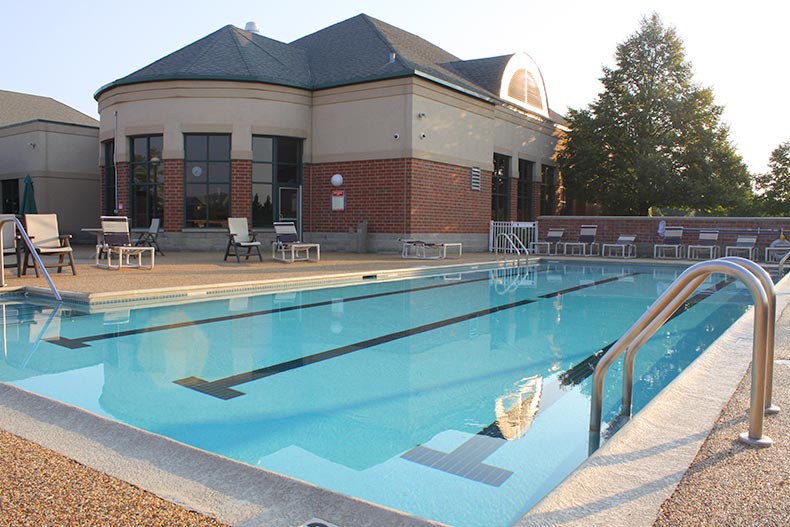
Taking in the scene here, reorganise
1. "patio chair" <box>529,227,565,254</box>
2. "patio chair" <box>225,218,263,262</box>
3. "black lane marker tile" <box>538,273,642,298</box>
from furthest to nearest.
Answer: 1. "patio chair" <box>529,227,565,254</box>
2. "patio chair" <box>225,218,263,262</box>
3. "black lane marker tile" <box>538,273,642,298</box>

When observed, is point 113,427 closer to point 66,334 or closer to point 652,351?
point 66,334

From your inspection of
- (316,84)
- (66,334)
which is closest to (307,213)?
(316,84)

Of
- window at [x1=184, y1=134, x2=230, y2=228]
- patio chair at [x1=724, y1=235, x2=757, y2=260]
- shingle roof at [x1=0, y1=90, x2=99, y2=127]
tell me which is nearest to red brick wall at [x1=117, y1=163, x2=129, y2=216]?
window at [x1=184, y1=134, x2=230, y2=228]

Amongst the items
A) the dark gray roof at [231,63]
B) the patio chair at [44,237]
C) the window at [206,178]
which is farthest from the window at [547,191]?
the patio chair at [44,237]

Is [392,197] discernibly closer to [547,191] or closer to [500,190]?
[500,190]

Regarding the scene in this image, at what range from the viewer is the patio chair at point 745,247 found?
1848cm

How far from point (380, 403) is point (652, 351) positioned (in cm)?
336

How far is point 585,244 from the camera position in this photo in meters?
21.3

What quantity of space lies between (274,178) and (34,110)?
771 inches

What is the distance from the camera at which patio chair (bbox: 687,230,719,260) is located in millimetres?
19203

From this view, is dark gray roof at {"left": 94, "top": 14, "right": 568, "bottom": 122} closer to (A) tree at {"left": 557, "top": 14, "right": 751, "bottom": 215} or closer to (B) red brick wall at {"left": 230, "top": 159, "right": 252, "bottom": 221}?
(B) red brick wall at {"left": 230, "top": 159, "right": 252, "bottom": 221}

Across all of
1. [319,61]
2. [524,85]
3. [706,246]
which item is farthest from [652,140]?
[319,61]

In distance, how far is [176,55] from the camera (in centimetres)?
1959

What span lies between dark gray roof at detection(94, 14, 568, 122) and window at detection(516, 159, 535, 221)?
3.34m
